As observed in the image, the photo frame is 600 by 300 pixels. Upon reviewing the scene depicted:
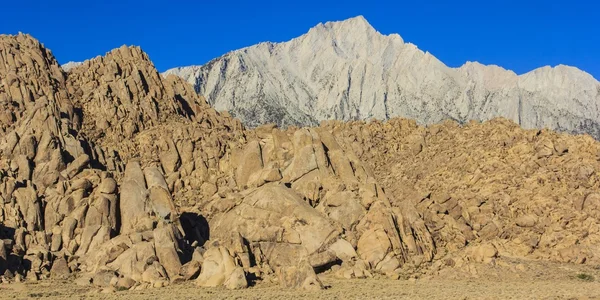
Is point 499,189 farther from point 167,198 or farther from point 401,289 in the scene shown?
point 167,198

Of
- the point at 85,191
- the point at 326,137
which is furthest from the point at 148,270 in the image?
the point at 326,137

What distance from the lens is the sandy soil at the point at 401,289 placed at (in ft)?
164

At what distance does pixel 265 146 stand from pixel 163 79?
3796 cm

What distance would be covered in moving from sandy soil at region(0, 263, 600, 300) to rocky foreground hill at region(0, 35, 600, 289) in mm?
2159

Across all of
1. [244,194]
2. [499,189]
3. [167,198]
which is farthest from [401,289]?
[499,189]

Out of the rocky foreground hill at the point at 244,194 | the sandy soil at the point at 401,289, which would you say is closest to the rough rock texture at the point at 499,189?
the rocky foreground hill at the point at 244,194

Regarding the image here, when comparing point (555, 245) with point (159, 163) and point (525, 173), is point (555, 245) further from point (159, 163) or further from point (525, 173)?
point (159, 163)

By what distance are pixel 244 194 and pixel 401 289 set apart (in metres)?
27.6

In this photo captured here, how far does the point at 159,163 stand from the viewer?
8875 centimetres

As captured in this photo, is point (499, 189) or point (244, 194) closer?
point (244, 194)

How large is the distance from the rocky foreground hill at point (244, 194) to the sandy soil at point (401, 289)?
7.08 ft

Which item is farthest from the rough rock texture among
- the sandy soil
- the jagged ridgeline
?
the jagged ridgeline

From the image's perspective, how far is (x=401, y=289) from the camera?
5353cm

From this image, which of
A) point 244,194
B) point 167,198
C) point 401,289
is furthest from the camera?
point 244,194
